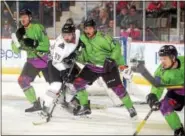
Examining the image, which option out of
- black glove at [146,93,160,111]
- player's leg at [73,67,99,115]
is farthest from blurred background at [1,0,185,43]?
black glove at [146,93,160,111]

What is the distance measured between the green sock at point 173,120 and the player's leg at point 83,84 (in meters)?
0.40

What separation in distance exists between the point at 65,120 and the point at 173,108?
0.58 m

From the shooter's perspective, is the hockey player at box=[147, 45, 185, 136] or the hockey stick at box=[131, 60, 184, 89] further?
the hockey player at box=[147, 45, 185, 136]

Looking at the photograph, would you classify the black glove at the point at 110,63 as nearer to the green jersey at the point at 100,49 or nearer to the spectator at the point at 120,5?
the green jersey at the point at 100,49

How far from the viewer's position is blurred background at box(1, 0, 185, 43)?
2465 mm

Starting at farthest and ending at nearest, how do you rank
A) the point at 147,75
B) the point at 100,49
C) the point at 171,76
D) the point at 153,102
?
the point at 100,49, the point at 153,102, the point at 171,76, the point at 147,75

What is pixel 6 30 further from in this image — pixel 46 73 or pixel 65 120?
pixel 65 120

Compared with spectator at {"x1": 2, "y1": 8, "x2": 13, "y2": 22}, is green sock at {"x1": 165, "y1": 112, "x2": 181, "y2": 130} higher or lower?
lower

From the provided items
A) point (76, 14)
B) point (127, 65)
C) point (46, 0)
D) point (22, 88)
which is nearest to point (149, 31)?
point (127, 65)

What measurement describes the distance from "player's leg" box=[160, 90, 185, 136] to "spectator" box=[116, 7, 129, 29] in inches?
17.9

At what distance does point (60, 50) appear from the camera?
8.06ft

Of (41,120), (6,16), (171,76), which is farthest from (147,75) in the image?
(6,16)

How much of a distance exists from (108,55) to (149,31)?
27 cm

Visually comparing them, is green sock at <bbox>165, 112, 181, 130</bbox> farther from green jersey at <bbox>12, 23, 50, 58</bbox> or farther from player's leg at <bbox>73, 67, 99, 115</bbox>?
green jersey at <bbox>12, 23, 50, 58</bbox>
